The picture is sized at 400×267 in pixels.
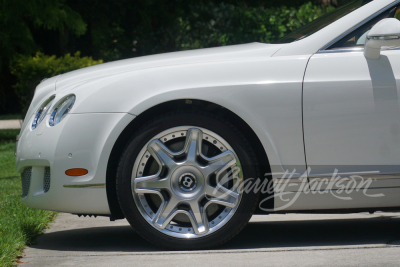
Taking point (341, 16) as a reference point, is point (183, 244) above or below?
below

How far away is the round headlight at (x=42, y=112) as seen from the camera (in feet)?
12.7

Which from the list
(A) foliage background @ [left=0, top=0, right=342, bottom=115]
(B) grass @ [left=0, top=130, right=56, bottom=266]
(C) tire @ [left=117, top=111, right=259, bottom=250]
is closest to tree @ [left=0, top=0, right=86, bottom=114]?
(A) foliage background @ [left=0, top=0, right=342, bottom=115]

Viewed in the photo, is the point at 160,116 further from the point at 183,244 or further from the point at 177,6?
the point at 177,6

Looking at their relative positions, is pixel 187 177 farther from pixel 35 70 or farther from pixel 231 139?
pixel 35 70

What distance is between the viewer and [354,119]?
3.54 meters

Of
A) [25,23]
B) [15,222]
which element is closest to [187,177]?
[15,222]

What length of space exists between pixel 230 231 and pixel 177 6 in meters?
16.8

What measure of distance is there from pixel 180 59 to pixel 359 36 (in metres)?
1.13

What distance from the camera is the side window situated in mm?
3727

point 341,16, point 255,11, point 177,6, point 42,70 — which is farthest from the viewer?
point 177,6

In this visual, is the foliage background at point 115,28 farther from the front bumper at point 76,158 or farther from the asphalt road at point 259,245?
the front bumper at point 76,158

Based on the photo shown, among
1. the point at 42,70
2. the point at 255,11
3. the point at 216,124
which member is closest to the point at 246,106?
the point at 216,124

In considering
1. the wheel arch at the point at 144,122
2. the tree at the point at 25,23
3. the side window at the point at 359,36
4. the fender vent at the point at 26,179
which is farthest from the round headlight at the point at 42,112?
the tree at the point at 25,23

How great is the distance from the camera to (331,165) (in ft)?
11.8
